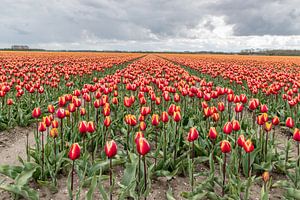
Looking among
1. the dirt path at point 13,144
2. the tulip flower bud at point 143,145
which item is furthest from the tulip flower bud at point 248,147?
the dirt path at point 13,144

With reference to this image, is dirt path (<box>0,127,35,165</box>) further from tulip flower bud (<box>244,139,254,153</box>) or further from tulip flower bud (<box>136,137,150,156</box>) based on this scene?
tulip flower bud (<box>244,139,254,153</box>)

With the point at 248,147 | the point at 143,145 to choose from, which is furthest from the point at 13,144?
the point at 248,147

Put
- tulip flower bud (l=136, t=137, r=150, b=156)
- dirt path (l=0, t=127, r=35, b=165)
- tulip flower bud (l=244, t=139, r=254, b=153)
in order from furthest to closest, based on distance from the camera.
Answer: dirt path (l=0, t=127, r=35, b=165) → tulip flower bud (l=244, t=139, r=254, b=153) → tulip flower bud (l=136, t=137, r=150, b=156)

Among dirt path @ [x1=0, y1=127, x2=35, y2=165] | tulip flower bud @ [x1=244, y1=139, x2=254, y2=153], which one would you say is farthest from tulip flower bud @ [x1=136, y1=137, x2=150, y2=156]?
dirt path @ [x1=0, y1=127, x2=35, y2=165]

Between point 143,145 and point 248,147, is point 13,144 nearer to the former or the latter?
point 143,145

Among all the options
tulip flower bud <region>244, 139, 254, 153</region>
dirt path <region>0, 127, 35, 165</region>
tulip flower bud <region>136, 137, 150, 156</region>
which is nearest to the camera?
tulip flower bud <region>136, 137, 150, 156</region>

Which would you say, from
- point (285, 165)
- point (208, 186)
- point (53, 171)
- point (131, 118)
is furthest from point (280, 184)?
point (53, 171)

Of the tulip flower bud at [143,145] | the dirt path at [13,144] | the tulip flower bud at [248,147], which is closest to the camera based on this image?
the tulip flower bud at [143,145]

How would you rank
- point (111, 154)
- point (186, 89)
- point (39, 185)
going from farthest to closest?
point (186, 89) → point (39, 185) → point (111, 154)

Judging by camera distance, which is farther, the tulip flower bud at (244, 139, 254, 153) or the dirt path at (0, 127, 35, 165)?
the dirt path at (0, 127, 35, 165)

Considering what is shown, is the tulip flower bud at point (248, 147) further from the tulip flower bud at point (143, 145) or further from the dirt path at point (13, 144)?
the dirt path at point (13, 144)

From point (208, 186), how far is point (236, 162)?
24.7 inches

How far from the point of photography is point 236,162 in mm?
4160

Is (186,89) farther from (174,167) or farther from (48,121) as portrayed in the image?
(48,121)
